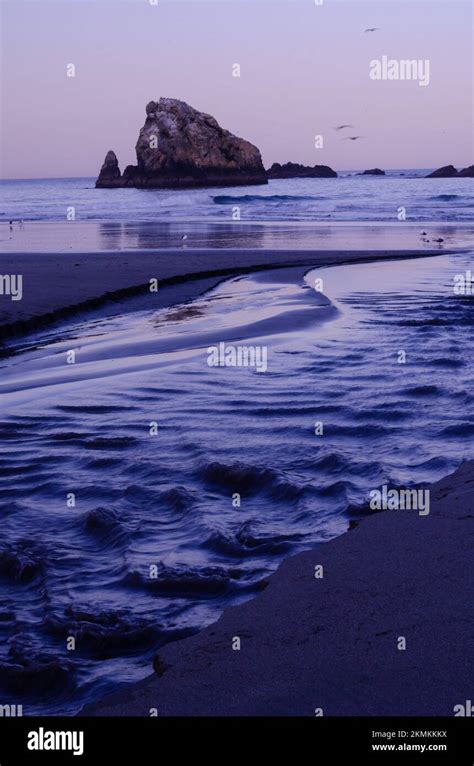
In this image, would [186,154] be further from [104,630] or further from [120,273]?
[104,630]

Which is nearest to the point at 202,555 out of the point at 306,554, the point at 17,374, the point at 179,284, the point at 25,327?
the point at 306,554

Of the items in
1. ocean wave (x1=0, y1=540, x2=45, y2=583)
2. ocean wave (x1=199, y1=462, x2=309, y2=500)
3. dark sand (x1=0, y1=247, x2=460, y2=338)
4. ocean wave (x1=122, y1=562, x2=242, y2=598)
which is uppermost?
dark sand (x1=0, y1=247, x2=460, y2=338)

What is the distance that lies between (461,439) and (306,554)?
2125mm

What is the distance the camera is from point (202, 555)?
410 cm

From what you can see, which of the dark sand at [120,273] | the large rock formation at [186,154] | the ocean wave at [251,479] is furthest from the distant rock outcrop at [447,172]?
the ocean wave at [251,479]

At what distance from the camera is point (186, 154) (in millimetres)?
99500

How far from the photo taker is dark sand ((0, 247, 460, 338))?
11.6 meters

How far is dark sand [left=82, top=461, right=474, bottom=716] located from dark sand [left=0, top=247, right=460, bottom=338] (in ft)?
23.0

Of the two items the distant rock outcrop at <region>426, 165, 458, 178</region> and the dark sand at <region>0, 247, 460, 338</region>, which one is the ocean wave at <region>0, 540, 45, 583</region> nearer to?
the dark sand at <region>0, 247, 460, 338</region>

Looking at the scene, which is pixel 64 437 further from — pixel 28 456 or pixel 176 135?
pixel 176 135

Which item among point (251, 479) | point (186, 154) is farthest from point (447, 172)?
point (251, 479)

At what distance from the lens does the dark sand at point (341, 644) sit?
2.77 metres

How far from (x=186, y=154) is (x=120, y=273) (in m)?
86.7

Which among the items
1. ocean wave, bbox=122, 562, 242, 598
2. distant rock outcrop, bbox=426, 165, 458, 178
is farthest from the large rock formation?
ocean wave, bbox=122, 562, 242, 598
